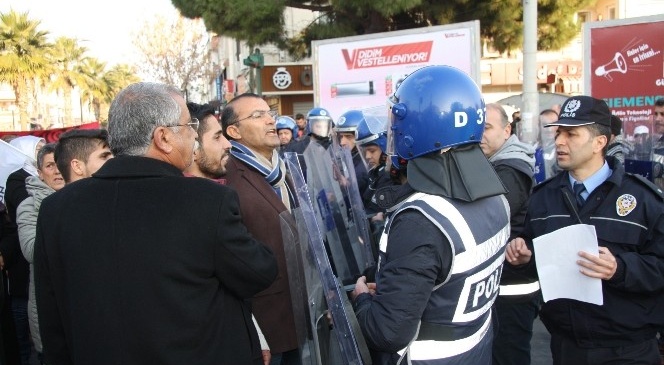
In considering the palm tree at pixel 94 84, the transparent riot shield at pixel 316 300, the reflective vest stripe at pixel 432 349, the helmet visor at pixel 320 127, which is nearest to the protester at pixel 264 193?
the transparent riot shield at pixel 316 300

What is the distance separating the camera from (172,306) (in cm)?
202

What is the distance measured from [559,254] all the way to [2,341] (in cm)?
338

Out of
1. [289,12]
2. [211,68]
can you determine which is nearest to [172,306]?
[289,12]

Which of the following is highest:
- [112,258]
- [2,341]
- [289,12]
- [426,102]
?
[289,12]

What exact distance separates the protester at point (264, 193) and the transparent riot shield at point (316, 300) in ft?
1.51

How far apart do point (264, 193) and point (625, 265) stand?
5.76 ft

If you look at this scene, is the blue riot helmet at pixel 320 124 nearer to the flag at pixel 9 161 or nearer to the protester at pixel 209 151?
the flag at pixel 9 161

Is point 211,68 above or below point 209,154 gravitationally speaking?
above

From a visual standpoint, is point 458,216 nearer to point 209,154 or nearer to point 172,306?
point 172,306

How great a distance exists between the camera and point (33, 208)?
4141 mm

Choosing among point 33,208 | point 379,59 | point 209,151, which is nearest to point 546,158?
point 379,59

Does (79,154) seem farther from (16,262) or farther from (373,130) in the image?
(373,130)

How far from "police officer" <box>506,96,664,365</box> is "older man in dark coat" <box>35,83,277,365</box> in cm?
152

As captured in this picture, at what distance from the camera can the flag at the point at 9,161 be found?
5598 millimetres
